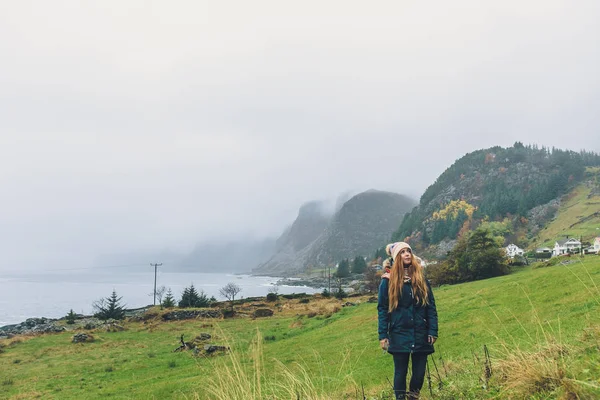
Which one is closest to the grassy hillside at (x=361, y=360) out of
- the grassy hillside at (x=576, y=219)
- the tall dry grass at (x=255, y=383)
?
the tall dry grass at (x=255, y=383)

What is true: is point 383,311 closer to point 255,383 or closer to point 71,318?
point 255,383

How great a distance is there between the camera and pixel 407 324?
5.42 m

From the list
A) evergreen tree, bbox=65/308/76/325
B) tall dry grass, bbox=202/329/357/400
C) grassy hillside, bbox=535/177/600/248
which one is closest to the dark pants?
tall dry grass, bbox=202/329/357/400

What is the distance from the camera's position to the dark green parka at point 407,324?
5.38 metres

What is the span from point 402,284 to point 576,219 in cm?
18127

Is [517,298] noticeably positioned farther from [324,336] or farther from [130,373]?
[130,373]

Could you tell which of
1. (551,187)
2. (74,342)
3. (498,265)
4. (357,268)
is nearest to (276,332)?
(74,342)

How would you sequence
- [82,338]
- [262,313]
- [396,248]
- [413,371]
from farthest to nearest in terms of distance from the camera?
[262,313], [82,338], [396,248], [413,371]

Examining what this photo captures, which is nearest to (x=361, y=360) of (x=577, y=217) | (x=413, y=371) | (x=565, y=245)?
(x=413, y=371)

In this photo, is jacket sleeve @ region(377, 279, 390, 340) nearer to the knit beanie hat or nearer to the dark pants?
the dark pants

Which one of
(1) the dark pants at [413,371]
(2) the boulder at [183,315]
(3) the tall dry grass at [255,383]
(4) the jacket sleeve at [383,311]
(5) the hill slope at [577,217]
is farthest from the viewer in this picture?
(5) the hill slope at [577,217]

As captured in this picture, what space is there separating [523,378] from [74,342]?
43.2 meters

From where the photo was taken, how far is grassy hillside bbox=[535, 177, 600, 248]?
126 m

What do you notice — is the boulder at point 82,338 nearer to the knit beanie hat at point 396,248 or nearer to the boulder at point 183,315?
the boulder at point 183,315
